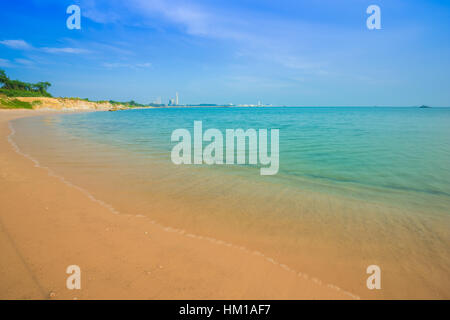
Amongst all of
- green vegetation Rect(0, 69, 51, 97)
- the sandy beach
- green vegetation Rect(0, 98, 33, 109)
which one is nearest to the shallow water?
the sandy beach

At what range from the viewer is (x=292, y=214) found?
440 centimetres

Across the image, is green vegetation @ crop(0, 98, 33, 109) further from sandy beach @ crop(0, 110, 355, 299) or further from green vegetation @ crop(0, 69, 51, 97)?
sandy beach @ crop(0, 110, 355, 299)

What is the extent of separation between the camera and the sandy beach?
2402 millimetres

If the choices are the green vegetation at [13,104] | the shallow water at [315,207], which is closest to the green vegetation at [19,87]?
the green vegetation at [13,104]

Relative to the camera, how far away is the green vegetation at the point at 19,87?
6747cm

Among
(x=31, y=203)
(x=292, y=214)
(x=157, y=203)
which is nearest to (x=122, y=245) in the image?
(x=157, y=203)

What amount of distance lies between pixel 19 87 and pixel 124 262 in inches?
4512

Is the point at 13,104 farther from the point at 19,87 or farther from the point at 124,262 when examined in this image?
the point at 124,262

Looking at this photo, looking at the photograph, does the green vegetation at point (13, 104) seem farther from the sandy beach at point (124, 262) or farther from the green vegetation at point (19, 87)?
the sandy beach at point (124, 262)

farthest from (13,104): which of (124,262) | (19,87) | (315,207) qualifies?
(315,207)

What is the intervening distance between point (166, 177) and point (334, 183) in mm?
5139

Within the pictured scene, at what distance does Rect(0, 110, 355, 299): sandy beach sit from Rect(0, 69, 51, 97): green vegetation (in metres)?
90.0
